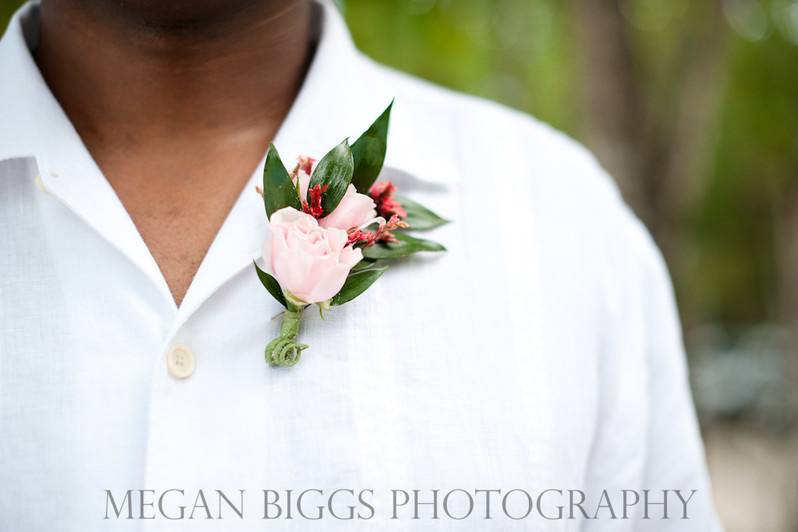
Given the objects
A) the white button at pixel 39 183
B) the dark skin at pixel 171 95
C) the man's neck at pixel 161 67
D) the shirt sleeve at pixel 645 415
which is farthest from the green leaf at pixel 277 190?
the shirt sleeve at pixel 645 415

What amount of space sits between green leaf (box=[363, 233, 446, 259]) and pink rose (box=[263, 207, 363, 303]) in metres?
0.12

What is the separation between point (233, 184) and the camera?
168cm

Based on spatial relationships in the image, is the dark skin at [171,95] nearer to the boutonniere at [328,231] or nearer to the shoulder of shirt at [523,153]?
the boutonniere at [328,231]

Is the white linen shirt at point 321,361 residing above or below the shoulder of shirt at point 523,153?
below

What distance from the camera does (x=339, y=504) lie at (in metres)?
1.42

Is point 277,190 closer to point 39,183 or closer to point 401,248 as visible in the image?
point 401,248

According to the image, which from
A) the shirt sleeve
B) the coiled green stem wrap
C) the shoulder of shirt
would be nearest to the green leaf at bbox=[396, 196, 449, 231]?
the shoulder of shirt

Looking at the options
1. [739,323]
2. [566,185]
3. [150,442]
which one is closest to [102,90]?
[150,442]

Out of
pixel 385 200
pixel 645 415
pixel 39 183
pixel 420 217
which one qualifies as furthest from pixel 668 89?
pixel 39 183

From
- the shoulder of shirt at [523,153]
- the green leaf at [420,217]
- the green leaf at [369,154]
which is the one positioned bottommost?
the green leaf at [420,217]

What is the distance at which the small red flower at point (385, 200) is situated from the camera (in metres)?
1.56

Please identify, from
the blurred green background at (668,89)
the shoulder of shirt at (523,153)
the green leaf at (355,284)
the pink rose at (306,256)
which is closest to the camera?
the pink rose at (306,256)

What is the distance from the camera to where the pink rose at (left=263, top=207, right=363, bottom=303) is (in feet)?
4.45

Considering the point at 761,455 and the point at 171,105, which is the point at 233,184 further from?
the point at 761,455
